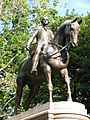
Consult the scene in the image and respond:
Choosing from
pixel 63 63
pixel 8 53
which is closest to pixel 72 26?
pixel 63 63

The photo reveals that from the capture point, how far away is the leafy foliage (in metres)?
26.0

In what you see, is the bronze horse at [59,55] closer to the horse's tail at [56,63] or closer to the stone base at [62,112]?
the horse's tail at [56,63]

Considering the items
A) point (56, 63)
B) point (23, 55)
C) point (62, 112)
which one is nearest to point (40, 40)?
point (56, 63)

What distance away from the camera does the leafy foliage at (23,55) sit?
2605cm

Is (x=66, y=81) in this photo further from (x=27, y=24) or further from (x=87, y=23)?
(x=87, y=23)

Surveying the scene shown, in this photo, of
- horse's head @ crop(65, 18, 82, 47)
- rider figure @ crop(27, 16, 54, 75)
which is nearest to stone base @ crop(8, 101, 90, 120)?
rider figure @ crop(27, 16, 54, 75)

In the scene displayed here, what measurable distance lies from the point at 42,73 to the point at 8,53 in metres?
12.5

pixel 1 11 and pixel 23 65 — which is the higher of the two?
pixel 1 11

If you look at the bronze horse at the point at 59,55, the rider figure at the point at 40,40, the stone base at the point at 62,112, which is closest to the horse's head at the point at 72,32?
the bronze horse at the point at 59,55

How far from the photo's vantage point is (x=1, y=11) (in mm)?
27203

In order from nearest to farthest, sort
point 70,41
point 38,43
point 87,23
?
point 70,41, point 38,43, point 87,23

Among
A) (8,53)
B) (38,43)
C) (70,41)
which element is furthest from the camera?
(8,53)

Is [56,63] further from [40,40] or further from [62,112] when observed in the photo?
[62,112]

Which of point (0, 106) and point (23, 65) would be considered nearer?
point (23, 65)
